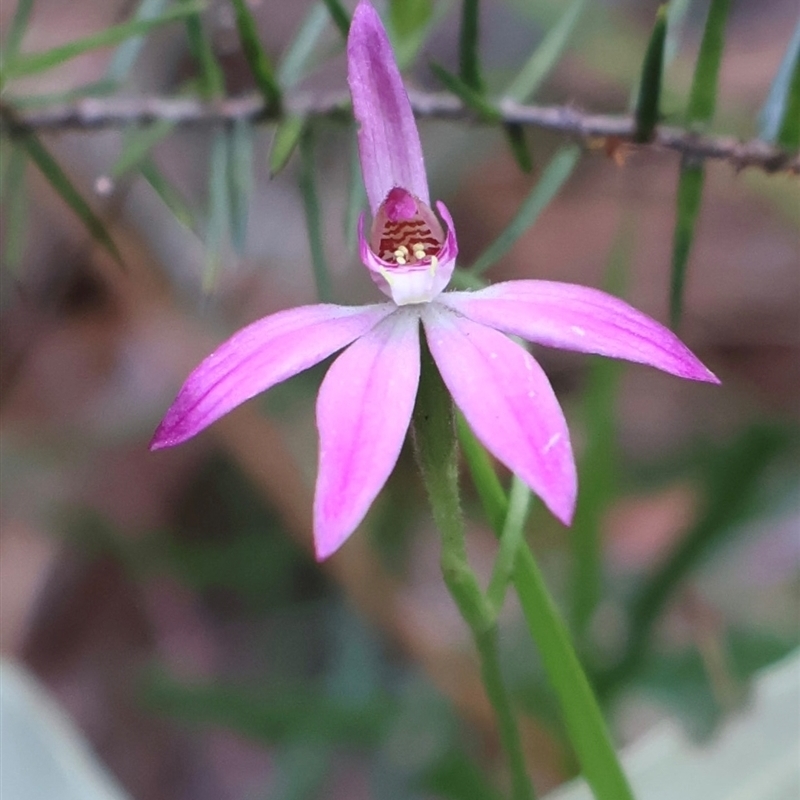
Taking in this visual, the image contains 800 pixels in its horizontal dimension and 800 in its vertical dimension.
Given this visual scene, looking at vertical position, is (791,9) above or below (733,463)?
above

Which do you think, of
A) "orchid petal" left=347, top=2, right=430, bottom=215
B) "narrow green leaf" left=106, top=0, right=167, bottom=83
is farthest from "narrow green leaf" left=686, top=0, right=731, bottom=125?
"narrow green leaf" left=106, top=0, right=167, bottom=83

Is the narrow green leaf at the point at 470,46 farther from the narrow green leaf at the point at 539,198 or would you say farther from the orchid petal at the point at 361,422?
the orchid petal at the point at 361,422

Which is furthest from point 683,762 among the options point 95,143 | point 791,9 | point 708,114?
point 791,9

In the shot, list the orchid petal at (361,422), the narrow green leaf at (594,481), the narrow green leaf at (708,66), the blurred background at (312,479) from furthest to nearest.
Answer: the blurred background at (312,479) → the narrow green leaf at (594,481) → the narrow green leaf at (708,66) → the orchid petal at (361,422)

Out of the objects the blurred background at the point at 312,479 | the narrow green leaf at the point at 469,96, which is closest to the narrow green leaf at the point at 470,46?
the narrow green leaf at the point at 469,96

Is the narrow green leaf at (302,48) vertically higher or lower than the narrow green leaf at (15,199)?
higher

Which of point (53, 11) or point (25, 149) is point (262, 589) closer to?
point (25, 149)

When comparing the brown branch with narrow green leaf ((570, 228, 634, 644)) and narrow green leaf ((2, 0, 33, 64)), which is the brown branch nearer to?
Answer: narrow green leaf ((2, 0, 33, 64))
